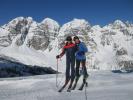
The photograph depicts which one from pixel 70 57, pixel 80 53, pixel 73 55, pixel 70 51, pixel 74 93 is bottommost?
pixel 74 93

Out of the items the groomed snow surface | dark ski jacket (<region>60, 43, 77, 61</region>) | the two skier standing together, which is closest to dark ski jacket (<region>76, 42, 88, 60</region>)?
the two skier standing together

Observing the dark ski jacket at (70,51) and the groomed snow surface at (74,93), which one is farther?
the dark ski jacket at (70,51)

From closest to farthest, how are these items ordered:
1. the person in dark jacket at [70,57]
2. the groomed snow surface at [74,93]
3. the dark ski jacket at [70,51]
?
the groomed snow surface at [74,93]
the person in dark jacket at [70,57]
the dark ski jacket at [70,51]

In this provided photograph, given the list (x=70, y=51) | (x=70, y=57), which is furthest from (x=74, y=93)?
(x=70, y=51)

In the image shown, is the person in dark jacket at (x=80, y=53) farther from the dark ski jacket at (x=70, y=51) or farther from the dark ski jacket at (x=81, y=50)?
the dark ski jacket at (x=70, y=51)

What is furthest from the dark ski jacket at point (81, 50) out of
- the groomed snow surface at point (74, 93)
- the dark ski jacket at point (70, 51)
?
the groomed snow surface at point (74, 93)

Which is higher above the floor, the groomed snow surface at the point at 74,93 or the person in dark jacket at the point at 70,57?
the person in dark jacket at the point at 70,57

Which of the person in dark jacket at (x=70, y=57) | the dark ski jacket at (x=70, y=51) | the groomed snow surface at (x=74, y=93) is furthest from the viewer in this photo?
the dark ski jacket at (x=70, y=51)

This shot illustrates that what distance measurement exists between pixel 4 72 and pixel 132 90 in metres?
175

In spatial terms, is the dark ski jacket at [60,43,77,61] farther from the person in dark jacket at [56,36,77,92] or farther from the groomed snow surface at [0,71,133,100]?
the groomed snow surface at [0,71,133,100]

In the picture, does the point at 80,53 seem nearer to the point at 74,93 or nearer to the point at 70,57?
the point at 70,57

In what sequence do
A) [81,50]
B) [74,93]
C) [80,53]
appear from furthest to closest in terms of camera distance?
[80,53] → [81,50] → [74,93]

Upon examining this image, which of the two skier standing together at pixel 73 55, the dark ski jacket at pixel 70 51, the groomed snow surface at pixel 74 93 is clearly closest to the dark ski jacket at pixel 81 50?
the two skier standing together at pixel 73 55

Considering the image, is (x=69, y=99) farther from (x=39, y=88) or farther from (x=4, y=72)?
(x=4, y=72)
